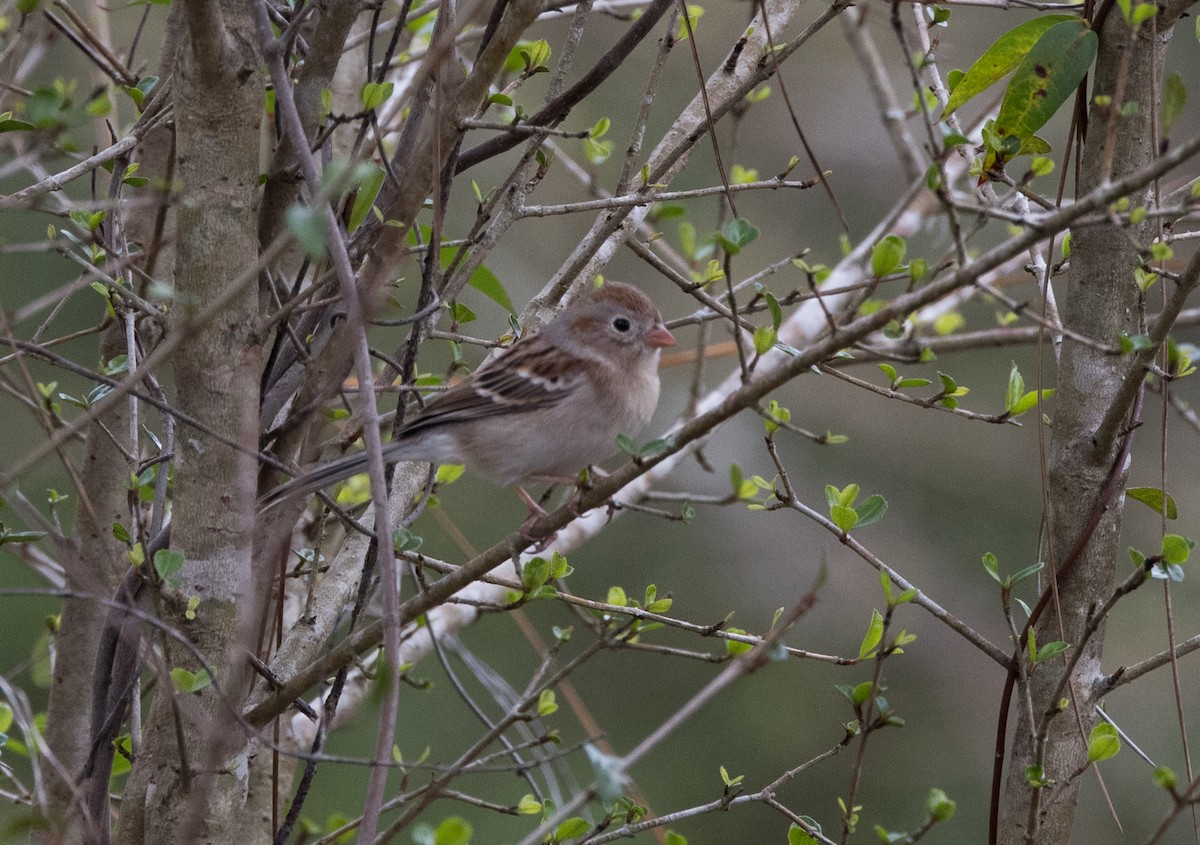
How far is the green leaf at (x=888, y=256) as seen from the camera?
2.13 metres

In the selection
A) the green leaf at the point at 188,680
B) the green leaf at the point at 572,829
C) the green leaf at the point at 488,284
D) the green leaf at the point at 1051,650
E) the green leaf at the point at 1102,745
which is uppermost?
the green leaf at the point at 488,284

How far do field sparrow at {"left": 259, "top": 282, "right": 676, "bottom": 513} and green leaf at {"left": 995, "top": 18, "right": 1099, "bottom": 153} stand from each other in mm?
1392

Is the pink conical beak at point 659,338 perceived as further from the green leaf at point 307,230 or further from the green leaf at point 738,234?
the green leaf at point 307,230

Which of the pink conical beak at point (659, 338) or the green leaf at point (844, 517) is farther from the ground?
the pink conical beak at point (659, 338)

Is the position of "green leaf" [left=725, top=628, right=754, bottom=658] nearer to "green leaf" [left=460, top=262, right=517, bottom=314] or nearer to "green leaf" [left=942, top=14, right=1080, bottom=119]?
"green leaf" [left=460, top=262, right=517, bottom=314]

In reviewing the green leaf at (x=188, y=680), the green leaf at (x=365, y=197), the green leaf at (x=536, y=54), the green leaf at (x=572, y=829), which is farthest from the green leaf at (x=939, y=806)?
the green leaf at (x=536, y=54)

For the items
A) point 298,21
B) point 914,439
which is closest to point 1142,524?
point 914,439

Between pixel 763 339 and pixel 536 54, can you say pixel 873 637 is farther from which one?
pixel 536 54

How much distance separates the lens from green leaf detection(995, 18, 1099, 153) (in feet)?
8.32

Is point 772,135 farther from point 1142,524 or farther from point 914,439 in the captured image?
point 1142,524

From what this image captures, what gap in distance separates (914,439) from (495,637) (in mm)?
3759

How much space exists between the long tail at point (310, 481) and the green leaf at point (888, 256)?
4.24 ft

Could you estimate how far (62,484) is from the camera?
22.3 ft

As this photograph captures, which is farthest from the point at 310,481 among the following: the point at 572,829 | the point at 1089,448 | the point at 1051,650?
the point at 1089,448
